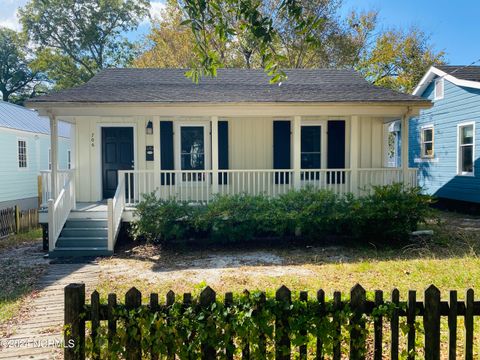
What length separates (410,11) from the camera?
24406 mm

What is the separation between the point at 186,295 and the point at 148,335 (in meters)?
0.36

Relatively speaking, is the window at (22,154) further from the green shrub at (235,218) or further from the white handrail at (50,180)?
the green shrub at (235,218)

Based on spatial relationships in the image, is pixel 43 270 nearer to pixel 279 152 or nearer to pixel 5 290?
pixel 5 290

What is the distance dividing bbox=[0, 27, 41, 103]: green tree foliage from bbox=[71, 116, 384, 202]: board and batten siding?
25709 millimetres

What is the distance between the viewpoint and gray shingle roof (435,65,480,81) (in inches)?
514

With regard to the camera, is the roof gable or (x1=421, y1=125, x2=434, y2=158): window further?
(x1=421, y1=125, x2=434, y2=158): window

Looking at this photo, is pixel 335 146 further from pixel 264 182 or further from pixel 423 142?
pixel 423 142

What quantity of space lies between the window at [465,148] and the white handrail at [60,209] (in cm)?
1256

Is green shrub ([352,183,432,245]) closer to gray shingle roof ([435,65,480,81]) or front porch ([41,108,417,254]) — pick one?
front porch ([41,108,417,254])

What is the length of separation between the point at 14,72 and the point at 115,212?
105 ft

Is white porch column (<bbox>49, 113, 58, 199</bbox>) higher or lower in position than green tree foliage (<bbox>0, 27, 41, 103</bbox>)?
lower

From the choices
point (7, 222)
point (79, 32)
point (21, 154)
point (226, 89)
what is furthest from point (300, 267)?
point (79, 32)

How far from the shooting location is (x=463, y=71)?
1355 centimetres

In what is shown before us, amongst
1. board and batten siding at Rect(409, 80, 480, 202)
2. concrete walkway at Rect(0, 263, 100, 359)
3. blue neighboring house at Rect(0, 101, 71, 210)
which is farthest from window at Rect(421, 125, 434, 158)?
blue neighboring house at Rect(0, 101, 71, 210)
